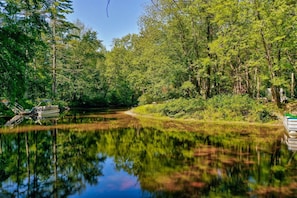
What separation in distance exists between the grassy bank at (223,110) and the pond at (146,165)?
5.71 meters

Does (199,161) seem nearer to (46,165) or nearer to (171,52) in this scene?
(46,165)

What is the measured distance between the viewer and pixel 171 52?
27.5 m

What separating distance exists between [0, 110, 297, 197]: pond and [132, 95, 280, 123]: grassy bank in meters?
5.71

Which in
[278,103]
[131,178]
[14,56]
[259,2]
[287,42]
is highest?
[259,2]

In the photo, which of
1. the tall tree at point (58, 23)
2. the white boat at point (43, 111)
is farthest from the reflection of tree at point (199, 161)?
the tall tree at point (58, 23)

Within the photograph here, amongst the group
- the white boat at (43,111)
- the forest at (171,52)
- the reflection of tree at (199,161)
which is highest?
the forest at (171,52)

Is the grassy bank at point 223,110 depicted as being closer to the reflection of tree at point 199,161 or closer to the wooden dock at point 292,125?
the wooden dock at point 292,125

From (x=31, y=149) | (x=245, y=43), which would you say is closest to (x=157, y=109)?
(x=245, y=43)

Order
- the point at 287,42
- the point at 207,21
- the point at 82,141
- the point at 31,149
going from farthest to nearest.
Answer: the point at 207,21, the point at 287,42, the point at 82,141, the point at 31,149

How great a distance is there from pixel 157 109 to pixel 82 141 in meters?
14.6

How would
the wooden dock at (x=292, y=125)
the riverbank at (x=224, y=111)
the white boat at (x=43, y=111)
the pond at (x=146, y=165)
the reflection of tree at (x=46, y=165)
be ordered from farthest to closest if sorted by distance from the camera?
Answer: 1. the white boat at (x=43, y=111)
2. the riverbank at (x=224, y=111)
3. the wooden dock at (x=292, y=125)
4. the reflection of tree at (x=46, y=165)
5. the pond at (x=146, y=165)

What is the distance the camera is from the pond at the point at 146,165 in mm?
6812

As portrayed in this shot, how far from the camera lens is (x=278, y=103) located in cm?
2139

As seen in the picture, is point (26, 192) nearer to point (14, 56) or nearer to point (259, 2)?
point (14, 56)
